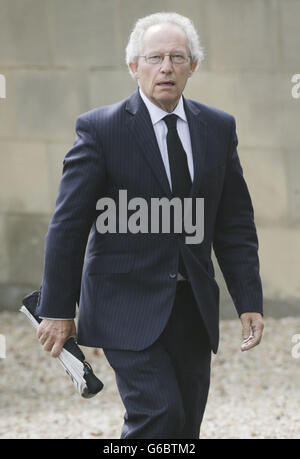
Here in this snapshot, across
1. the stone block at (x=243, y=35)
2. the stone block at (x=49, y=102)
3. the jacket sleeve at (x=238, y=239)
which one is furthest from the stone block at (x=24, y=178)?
the jacket sleeve at (x=238, y=239)

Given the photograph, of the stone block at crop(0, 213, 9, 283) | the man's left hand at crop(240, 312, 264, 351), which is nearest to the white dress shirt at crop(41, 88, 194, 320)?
the man's left hand at crop(240, 312, 264, 351)

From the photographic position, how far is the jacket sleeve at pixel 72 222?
3.07m

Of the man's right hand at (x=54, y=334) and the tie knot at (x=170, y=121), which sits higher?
the tie knot at (x=170, y=121)

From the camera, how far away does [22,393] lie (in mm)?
6000

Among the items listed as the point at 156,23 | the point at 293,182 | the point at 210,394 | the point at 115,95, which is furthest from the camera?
the point at 115,95

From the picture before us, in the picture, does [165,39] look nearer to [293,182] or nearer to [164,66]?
[164,66]

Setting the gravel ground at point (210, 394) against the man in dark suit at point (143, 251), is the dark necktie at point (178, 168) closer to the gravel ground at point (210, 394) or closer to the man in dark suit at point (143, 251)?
the man in dark suit at point (143, 251)

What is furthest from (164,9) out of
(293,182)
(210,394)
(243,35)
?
(210,394)

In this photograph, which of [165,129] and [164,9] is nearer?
[165,129]

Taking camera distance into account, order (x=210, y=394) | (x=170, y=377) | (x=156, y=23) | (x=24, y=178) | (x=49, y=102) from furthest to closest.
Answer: (x=24, y=178) < (x=49, y=102) < (x=210, y=394) < (x=156, y=23) < (x=170, y=377)

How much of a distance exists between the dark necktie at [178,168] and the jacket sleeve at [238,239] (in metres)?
0.25

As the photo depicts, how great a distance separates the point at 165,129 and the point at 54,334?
2.57 feet

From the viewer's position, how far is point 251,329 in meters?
3.34

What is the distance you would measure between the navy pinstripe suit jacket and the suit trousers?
4cm
